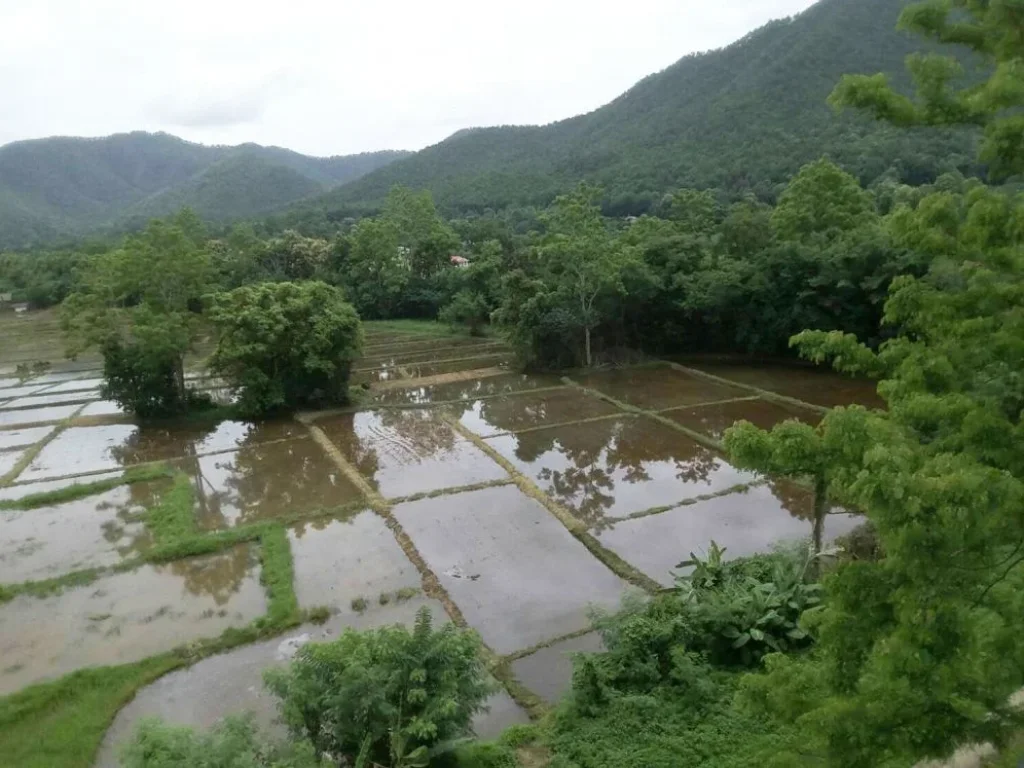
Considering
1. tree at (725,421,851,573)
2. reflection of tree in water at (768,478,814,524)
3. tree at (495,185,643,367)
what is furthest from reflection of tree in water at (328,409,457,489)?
tree at (725,421,851,573)

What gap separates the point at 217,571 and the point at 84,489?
15.5 ft

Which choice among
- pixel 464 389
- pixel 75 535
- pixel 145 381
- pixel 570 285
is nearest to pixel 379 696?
pixel 75 535

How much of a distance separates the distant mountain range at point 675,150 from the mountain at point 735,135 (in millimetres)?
143

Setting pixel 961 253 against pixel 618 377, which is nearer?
pixel 961 253

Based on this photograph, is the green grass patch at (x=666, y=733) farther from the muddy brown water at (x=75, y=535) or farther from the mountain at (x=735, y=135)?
the mountain at (x=735, y=135)

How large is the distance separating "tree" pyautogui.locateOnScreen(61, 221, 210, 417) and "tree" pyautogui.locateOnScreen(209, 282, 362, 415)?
39.8 inches

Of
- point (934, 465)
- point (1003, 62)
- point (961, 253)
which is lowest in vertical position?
point (934, 465)

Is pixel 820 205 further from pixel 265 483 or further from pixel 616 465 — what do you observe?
pixel 265 483

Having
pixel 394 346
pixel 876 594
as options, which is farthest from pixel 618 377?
pixel 876 594

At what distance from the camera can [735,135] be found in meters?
54.2

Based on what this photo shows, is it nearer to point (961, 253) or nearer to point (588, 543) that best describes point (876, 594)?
point (961, 253)

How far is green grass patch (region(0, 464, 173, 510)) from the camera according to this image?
42.6ft

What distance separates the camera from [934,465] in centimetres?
334

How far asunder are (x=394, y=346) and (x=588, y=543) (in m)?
17.1
